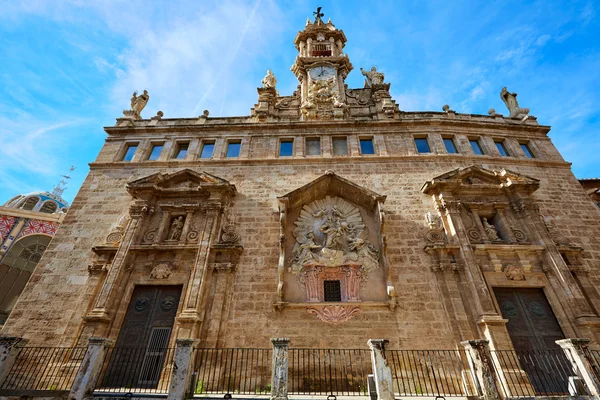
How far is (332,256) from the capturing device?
10.4 meters

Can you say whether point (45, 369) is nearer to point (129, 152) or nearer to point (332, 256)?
point (332, 256)

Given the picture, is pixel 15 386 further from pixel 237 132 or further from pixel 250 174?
pixel 237 132

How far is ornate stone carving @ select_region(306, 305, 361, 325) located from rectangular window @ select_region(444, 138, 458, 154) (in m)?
9.06

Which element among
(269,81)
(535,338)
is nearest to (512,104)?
(535,338)

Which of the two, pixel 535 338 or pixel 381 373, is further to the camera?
pixel 535 338

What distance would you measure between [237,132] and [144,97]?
6607 millimetres

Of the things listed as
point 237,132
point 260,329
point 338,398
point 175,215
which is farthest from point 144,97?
point 338,398

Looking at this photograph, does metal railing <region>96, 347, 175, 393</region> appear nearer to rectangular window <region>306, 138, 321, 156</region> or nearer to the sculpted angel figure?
rectangular window <region>306, 138, 321, 156</region>

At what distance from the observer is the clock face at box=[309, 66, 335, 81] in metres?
17.1

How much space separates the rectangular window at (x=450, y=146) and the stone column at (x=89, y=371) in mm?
14865

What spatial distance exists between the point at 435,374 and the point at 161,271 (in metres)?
9.38

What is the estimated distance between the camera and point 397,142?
46.0 ft

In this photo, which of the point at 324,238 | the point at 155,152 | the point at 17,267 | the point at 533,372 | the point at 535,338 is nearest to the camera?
the point at 533,372

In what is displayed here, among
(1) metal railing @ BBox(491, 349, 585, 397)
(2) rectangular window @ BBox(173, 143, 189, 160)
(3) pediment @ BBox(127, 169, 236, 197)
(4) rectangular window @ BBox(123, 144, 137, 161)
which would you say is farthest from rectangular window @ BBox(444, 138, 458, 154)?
(4) rectangular window @ BBox(123, 144, 137, 161)
